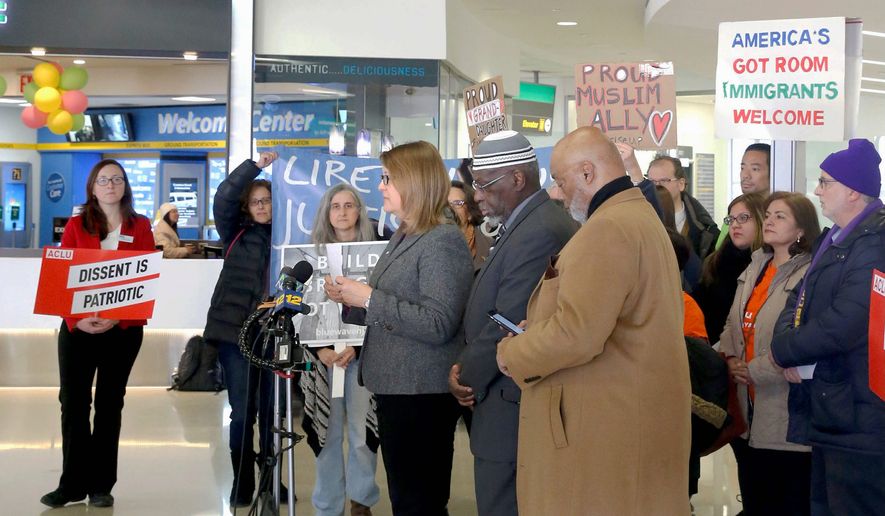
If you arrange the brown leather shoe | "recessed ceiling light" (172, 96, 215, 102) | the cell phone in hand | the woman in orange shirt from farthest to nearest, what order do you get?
"recessed ceiling light" (172, 96, 215, 102)
the brown leather shoe
the woman in orange shirt
the cell phone in hand

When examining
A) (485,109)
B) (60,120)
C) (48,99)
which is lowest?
(485,109)

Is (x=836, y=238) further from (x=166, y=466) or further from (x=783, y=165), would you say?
(x=166, y=466)

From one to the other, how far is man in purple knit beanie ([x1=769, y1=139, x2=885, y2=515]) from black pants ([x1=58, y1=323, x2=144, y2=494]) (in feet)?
10.1

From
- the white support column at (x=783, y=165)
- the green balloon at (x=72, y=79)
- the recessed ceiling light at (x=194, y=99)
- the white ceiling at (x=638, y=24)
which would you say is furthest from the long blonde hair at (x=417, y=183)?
the recessed ceiling light at (x=194, y=99)

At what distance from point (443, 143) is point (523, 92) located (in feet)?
22.0

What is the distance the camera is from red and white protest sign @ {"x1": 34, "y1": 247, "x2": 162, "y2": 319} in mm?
4879

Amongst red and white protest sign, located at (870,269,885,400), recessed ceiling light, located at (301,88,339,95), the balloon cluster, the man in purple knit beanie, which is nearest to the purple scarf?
the man in purple knit beanie

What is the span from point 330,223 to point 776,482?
214cm

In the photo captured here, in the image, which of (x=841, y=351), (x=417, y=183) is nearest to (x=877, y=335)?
(x=841, y=351)

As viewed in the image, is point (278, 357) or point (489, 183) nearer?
point (489, 183)

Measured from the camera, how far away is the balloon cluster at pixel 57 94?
28.9ft

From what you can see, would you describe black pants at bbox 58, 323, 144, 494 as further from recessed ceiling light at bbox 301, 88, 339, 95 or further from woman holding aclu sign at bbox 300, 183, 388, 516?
recessed ceiling light at bbox 301, 88, 339, 95

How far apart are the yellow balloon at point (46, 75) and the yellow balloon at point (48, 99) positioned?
0.15ft

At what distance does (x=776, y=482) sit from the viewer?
12.6ft
